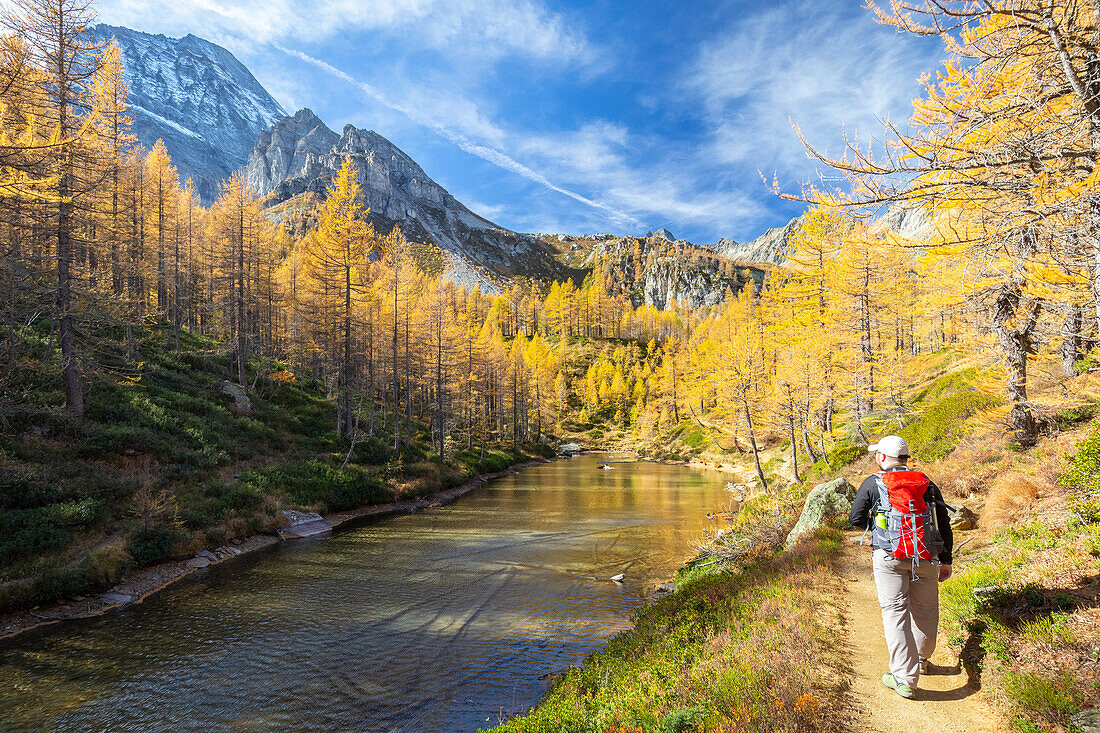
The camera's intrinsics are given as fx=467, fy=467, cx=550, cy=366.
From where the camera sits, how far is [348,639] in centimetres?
1221

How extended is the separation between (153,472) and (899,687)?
24.8 m

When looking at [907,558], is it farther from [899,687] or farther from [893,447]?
[899,687]

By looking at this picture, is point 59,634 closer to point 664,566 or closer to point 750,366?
point 664,566

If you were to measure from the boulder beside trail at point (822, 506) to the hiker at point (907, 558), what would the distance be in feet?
29.4

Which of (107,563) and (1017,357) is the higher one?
(1017,357)

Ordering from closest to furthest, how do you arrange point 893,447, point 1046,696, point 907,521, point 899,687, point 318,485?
point 1046,696
point 907,521
point 899,687
point 893,447
point 318,485

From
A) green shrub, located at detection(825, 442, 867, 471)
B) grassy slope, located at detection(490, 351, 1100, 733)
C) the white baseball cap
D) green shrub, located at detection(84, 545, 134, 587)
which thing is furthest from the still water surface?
the white baseball cap

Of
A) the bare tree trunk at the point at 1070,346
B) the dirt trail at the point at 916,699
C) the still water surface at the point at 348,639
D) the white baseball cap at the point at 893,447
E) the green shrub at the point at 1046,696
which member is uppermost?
the bare tree trunk at the point at 1070,346

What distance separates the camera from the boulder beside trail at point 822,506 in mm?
13922

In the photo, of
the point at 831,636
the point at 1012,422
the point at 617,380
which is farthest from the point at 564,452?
the point at 831,636

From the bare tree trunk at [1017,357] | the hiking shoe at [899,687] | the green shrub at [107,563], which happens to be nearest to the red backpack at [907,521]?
the hiking shoe at [899,687]

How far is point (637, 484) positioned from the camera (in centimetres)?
4006

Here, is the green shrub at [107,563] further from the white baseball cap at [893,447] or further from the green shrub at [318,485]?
the white baseball cap at [893,447]

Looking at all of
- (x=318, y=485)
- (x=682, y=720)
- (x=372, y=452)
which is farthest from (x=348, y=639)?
(x=372, y=452)
